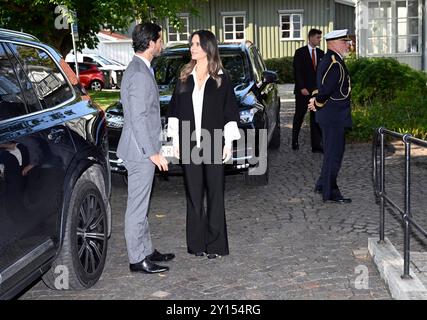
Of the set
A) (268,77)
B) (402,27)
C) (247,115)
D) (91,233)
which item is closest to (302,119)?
(268,77)

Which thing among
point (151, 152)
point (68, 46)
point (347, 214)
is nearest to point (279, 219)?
point (347, 214)

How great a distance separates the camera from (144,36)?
17.0ft

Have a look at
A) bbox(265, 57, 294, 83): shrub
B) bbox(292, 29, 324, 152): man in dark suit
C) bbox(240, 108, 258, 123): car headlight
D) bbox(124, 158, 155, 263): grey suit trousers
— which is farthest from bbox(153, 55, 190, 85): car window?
bbox(265, 57, 294, 83): shrub

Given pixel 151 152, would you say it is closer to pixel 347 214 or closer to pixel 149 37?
pixel 149 37

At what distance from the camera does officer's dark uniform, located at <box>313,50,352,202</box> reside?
7.36 metres

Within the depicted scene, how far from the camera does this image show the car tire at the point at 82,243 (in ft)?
15.5

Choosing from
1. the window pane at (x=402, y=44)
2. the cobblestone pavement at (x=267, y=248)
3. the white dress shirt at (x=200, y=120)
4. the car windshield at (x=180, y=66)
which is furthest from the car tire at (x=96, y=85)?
the white dress shirt at (x=200, y=120)

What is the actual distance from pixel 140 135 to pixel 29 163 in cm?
117

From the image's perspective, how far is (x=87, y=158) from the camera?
5.07 meters

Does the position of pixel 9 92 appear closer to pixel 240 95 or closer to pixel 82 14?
pixel 240 95

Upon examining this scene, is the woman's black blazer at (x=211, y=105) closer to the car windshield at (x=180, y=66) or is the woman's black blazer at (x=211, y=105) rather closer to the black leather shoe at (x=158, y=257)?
the black leather shoe at (x=158, y=257)

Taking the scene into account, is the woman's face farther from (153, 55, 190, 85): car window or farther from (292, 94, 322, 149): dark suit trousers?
(292, 94, 322, 149): dark suit trousers

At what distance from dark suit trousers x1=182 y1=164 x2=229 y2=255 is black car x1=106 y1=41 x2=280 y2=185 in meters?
1.95

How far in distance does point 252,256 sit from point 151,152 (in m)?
1.43
